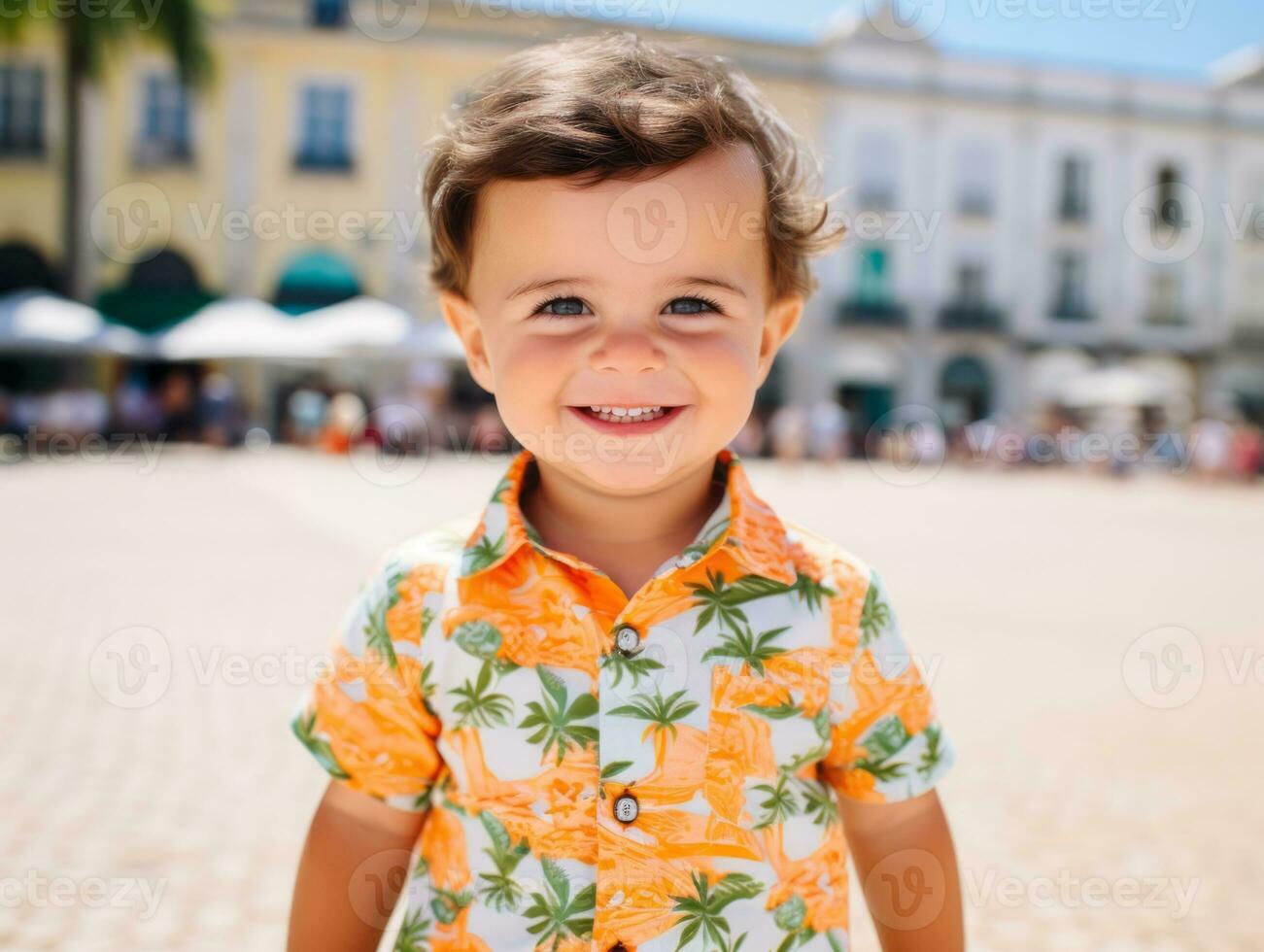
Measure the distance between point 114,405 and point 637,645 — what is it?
70.9ft

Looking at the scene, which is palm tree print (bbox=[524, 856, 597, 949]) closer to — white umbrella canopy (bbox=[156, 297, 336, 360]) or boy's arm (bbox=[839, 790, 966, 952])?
boy's arm (bbox=[839, 790, 966, 952])

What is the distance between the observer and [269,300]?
72.6 feet

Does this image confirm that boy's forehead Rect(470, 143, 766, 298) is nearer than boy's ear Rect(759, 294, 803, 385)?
Yes

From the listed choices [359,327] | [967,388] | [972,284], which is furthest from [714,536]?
[972,284]

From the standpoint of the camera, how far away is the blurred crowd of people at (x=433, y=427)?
731 inches

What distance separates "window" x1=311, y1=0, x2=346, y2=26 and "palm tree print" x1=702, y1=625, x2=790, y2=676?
24.3 m

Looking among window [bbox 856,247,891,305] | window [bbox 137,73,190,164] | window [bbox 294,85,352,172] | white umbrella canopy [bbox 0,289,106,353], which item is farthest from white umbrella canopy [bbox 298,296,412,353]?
window [bbox 856,247,891,305]

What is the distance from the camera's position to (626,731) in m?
1.26

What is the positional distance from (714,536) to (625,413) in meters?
0.20

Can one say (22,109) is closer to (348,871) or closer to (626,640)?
(348,871)

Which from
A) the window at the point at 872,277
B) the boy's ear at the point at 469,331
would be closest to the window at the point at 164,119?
the window at the point at 872,277

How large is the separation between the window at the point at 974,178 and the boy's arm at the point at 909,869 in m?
27.9

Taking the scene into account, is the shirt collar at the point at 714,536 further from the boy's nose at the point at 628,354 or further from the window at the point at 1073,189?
the window at the point at 1073,189

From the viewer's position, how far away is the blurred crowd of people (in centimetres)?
1858
